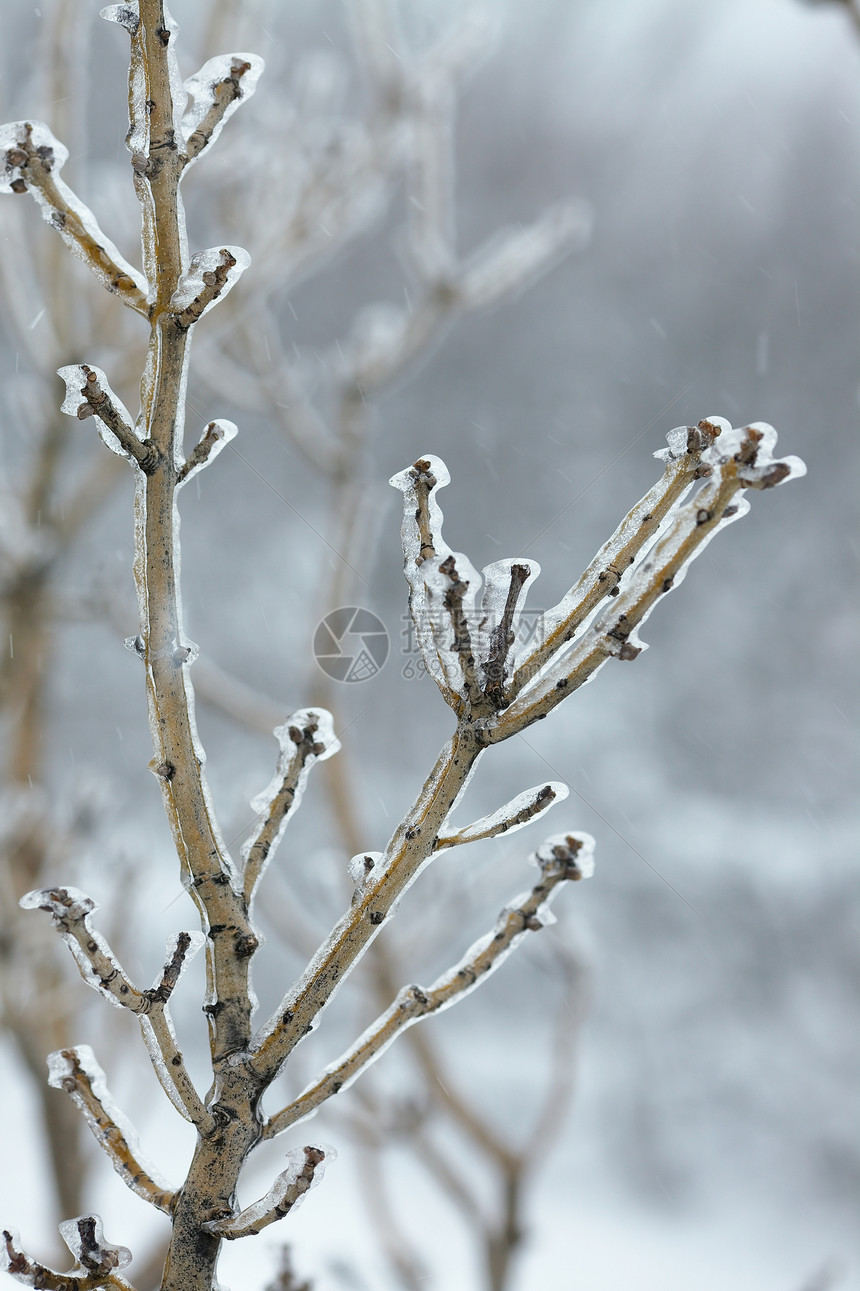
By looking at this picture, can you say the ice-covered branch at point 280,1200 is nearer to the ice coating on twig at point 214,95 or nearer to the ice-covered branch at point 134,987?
the ice-covered branch at point 134,987

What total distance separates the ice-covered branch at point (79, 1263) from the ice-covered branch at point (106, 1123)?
2 centimetres

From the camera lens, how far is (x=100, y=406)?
316 mm

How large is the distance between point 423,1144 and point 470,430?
8.07ft

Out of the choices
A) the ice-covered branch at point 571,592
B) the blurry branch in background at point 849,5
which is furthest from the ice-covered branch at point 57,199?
the blurry branch in background at point 849,5

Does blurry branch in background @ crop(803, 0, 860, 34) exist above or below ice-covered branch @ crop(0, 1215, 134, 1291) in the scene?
above

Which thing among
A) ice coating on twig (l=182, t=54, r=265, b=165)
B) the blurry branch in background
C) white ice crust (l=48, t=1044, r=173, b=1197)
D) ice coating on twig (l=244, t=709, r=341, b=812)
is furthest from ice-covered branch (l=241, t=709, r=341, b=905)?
the blurry branch in background

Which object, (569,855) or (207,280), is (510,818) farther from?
(207,280)

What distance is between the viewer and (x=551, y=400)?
343 cm

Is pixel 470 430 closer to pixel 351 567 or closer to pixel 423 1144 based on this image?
pixel 351 567

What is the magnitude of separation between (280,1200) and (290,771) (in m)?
0.16

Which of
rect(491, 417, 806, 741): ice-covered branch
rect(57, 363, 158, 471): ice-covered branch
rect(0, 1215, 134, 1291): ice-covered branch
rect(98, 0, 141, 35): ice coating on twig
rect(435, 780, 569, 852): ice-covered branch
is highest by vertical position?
rect(98, 0, 141, 35): ice coating on twig

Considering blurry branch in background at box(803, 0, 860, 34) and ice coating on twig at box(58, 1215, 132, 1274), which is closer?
ice coating on twig at box(58, 1215, 132, 1274)

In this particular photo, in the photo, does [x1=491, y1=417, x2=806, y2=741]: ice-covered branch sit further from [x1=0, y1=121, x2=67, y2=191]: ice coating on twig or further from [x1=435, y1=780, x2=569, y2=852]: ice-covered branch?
[x1=0, y1=121, x2=67, y2=191]: ice coating on twig

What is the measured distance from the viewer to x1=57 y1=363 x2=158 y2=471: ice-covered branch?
12.4 inches
